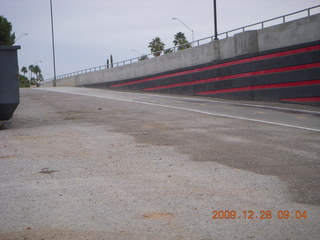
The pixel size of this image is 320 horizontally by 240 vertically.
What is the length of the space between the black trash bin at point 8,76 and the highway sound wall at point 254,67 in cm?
1486

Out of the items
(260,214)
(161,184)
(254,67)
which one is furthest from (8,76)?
(254,67)

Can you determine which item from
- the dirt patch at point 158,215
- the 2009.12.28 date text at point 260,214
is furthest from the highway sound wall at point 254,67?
the dirt patch at point 158,215

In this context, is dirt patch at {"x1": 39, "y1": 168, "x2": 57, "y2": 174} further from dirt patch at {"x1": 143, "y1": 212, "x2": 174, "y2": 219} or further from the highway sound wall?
the highway sound wall

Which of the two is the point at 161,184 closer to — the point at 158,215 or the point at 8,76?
the point at 158,215

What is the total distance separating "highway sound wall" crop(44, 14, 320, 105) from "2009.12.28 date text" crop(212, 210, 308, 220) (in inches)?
658

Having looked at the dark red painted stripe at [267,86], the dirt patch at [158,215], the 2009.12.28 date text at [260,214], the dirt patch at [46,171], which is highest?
the dark red painted stripe at [267,86]

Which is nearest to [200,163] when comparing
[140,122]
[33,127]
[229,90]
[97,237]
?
[97,237]

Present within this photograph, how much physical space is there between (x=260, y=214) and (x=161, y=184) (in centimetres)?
182

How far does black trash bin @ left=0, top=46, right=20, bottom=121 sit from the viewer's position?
1280 cm

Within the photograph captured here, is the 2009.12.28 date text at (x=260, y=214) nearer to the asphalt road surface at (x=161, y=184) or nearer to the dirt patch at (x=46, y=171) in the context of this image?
the asphalt road surface at (x=161, y=184)

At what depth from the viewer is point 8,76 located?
42.3ft

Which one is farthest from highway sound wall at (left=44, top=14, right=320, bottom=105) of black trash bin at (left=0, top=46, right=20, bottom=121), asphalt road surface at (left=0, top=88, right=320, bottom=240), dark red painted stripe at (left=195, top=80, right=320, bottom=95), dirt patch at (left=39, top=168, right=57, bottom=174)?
dirt patch at (left=39, top=168, right=57, bottom=174)

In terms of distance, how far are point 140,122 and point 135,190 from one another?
322 inches

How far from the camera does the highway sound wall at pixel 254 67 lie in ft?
66.6
